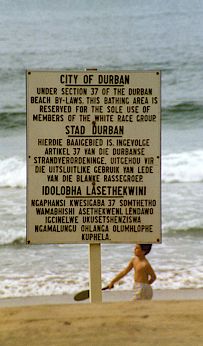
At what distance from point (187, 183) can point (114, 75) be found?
22.5ft

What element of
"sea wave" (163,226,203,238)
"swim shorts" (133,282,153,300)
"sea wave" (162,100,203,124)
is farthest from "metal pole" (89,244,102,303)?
"sea wave" (162,100,203,124)

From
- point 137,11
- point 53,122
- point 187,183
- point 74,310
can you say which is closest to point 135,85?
point 53,122

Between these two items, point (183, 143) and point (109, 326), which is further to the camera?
point (183, 143)

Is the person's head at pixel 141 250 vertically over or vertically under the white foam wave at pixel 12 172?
under

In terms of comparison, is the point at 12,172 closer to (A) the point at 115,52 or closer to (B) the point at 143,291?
(A) the point at 115,52

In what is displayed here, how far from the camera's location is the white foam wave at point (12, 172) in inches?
326

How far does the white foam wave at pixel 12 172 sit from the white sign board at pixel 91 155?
6590mm

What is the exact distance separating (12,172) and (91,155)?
6.99 m

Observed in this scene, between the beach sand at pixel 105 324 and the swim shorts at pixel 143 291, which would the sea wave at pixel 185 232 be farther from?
the beach sand at pixel 105 324

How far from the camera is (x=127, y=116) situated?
1.64m

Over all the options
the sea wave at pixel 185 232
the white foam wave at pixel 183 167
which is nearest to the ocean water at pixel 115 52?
the white foam wave at pixel 183 167

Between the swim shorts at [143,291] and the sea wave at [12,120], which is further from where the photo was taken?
the sea wave at [12,120]

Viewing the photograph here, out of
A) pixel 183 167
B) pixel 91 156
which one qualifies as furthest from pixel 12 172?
pixel 91 156

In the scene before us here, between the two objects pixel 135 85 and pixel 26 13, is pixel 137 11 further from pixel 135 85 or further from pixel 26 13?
pixel 135 85
